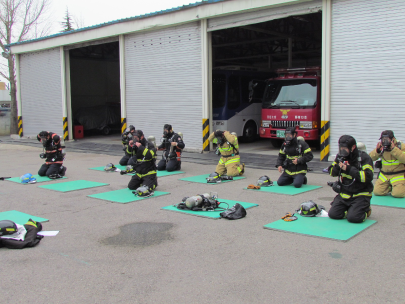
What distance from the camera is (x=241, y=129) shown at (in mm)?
17484

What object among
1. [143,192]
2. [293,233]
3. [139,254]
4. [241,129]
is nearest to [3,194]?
[143,192]

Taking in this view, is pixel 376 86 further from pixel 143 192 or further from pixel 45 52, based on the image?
pixel 45 52

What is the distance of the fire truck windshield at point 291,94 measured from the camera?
47.3 ft

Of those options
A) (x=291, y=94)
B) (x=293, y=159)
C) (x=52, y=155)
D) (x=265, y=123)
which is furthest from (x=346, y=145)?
(x=265, y=123)

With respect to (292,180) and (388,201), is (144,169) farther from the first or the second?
(388,201)

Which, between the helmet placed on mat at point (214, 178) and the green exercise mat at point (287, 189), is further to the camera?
the helmet placed on mat at point (214, 178)

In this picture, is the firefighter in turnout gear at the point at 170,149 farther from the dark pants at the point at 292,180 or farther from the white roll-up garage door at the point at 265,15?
the white roll-up garage door at the point at 265,15

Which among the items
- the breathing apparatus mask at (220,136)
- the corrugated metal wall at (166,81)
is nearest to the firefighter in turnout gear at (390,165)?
the breathing apparatus mask at (220,136)

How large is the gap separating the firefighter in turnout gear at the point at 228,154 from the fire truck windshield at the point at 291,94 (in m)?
4.64

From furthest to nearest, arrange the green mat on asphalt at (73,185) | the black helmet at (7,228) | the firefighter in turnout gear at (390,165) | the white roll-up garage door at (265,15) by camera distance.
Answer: the white roll-up garage door at (265,15) → the green mat on asphalt at (73,185) → the firefighter in turnout gear at (390,165) → the black helmet at (7,228)

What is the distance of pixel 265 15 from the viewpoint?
13242 millimetres

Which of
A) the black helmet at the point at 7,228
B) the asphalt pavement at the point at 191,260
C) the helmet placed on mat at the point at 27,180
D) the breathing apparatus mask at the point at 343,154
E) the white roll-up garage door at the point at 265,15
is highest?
the white roll-up garage door at the point at 265,15

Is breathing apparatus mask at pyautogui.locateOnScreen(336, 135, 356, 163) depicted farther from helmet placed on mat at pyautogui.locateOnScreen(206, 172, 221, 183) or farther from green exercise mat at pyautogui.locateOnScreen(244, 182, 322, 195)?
helmet placed on mat at pyautogui.locateOnScreen(206, 172, 221, 183)

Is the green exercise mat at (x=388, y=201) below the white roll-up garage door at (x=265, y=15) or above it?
below
